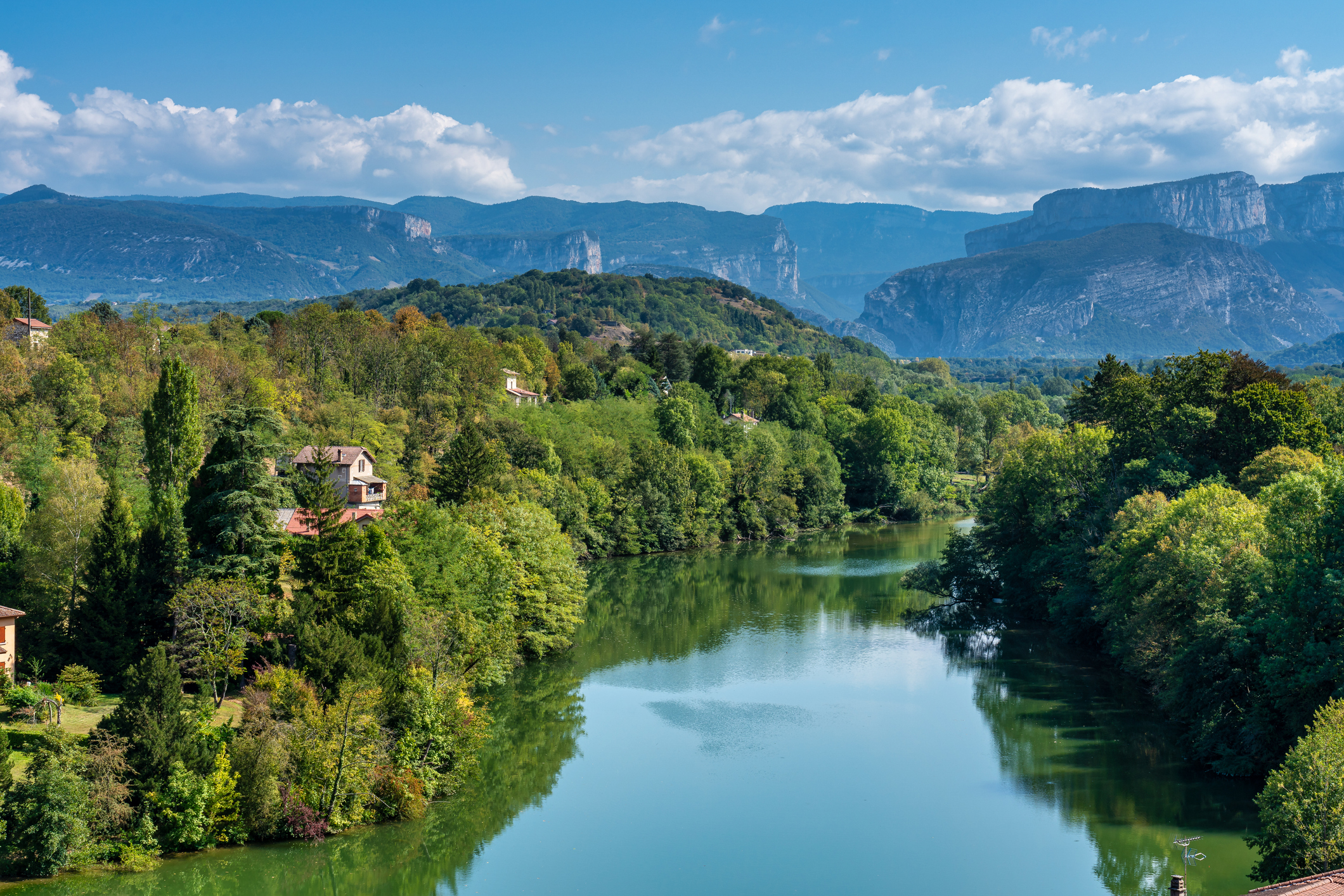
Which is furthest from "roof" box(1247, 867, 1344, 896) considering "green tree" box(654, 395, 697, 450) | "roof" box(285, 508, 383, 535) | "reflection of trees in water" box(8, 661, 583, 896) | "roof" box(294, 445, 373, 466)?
"green tree" box(654, 395, 697, 450)

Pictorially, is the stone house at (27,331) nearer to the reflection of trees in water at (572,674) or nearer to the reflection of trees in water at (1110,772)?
the reflection of trees in water at (572,674)

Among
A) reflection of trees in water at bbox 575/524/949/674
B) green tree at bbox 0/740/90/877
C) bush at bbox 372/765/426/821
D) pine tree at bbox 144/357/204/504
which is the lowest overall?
reflection of trees in water at bbox 575/524/949/674

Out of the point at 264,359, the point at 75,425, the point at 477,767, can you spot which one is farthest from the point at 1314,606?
the point at 264,359

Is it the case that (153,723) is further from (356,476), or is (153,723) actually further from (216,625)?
(356,476)

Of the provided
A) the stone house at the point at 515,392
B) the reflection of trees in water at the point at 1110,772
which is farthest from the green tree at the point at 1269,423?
the stone house at the point at 515,392

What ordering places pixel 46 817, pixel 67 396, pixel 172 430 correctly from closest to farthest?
pixel 46 817 < pixel 172 430 < pixel 67 396

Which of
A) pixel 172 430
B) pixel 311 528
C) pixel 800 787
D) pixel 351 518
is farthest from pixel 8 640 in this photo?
pixel 800 787

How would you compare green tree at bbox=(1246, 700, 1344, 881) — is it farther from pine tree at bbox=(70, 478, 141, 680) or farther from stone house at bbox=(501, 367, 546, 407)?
stone house at bbox=(501, 367, 546, 407)
